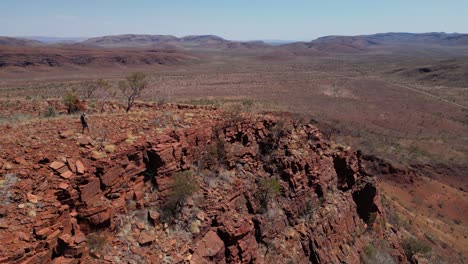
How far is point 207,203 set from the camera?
36.9ft

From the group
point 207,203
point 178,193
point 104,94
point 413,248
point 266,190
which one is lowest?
point 413,248

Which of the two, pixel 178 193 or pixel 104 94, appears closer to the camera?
pixel 178 193

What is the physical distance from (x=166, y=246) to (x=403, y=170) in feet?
82.8

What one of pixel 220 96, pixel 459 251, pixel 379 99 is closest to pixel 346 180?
pixel 459 251

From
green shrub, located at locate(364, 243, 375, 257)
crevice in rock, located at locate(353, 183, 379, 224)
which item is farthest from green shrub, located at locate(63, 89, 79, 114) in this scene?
green shrub, located at locate(364, 243, 375, 257)

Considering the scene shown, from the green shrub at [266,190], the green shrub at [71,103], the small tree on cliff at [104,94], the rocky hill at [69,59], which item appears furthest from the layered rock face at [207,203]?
the rocky hill at [69,59]

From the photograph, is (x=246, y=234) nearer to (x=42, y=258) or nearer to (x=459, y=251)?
(x=42, y=258)

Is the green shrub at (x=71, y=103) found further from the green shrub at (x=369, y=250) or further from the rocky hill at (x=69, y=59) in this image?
the rocky hill at (x=69, y=59)

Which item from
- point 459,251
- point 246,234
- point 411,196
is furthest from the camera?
point 411,196

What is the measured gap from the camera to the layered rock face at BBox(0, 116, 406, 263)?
8.38 m

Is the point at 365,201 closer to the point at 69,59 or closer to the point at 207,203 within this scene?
the point at 207,203

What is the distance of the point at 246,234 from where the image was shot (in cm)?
1127

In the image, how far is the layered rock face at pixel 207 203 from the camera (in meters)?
8.38

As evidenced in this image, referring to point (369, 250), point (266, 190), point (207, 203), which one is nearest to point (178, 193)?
point (207, 203)
